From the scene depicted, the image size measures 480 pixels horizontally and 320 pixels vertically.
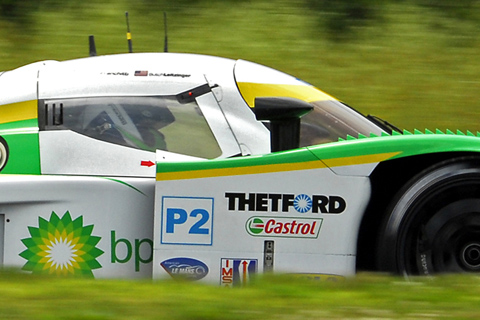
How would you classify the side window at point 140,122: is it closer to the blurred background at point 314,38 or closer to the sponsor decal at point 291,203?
the sponsor decal at point 291,203

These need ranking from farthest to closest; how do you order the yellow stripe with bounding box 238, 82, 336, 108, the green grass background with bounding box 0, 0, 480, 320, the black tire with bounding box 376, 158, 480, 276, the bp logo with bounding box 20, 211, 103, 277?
the green grass background with bounding box 0, 0, 480, 320
the yellow stripe with bounding box 238, 82, 336, 108
the bp logo with bounding box 20, 211, 103, 277
the black tire with bounding box 376, 158, 480, 276

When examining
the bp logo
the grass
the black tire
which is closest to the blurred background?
the black tire

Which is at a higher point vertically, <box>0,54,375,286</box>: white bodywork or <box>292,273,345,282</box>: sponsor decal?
<box>0,54,375,286</box>: white bodywork

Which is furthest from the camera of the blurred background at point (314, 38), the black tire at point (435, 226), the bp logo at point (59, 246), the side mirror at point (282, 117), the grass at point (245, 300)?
the blurred background at point (314, 38)

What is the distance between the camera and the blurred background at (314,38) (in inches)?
333

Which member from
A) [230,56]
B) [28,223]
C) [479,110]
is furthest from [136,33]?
[28,223]

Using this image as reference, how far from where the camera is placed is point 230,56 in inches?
349

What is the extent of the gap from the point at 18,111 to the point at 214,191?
4.41 ft

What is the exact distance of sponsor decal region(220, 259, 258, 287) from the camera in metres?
4.03

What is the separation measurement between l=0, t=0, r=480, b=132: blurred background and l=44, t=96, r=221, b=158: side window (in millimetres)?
4021

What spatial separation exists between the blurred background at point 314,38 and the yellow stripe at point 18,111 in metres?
4.42

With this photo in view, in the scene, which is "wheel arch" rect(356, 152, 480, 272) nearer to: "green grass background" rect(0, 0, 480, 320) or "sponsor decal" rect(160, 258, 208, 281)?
"sponsor decal" rect(160, 258, 208, 281)

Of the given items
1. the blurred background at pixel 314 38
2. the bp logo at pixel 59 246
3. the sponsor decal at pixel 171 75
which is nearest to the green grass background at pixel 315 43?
the blurred background at pixel 314 38

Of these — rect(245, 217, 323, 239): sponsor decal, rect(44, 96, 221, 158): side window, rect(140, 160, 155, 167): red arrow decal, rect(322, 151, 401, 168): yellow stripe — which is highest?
rect(44, 96, 221, 158): side window
